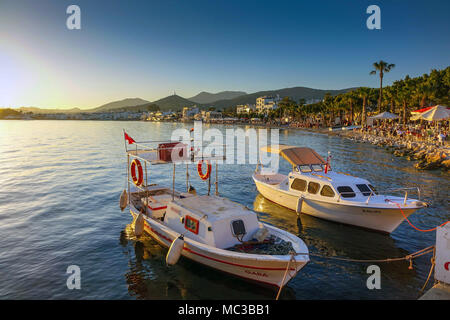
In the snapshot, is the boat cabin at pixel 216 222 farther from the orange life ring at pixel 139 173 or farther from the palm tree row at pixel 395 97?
the palm tree row at pixel 395 97

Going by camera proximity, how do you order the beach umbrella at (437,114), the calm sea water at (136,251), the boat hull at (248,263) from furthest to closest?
the beach umbrella at (437,114), the calm sea water at (136,251), the boat hull at (248,263)

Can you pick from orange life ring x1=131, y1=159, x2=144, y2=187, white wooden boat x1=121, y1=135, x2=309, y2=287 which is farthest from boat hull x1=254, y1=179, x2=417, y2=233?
orange life ring x1=131, y1=159, x2=144, y2=187

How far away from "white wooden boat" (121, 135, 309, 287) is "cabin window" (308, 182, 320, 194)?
22.8ft

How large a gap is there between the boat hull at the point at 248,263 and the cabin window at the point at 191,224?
17.8 inches

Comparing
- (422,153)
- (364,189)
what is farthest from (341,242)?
(422,153)

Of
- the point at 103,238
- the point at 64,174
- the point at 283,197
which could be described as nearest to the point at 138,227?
the point at 103,238

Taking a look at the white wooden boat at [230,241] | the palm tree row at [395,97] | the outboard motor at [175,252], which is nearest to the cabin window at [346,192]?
the white wooden boat at [230,241]

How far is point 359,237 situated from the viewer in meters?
16.1

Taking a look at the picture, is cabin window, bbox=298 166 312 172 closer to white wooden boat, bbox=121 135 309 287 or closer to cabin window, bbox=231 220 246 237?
white wooden boat, bbox=121 135 309 287

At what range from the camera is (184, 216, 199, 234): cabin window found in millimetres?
11969

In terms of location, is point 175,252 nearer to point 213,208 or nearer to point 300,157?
point 213,208

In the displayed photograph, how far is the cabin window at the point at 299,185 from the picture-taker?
62.4ft

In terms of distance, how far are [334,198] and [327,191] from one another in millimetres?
635
